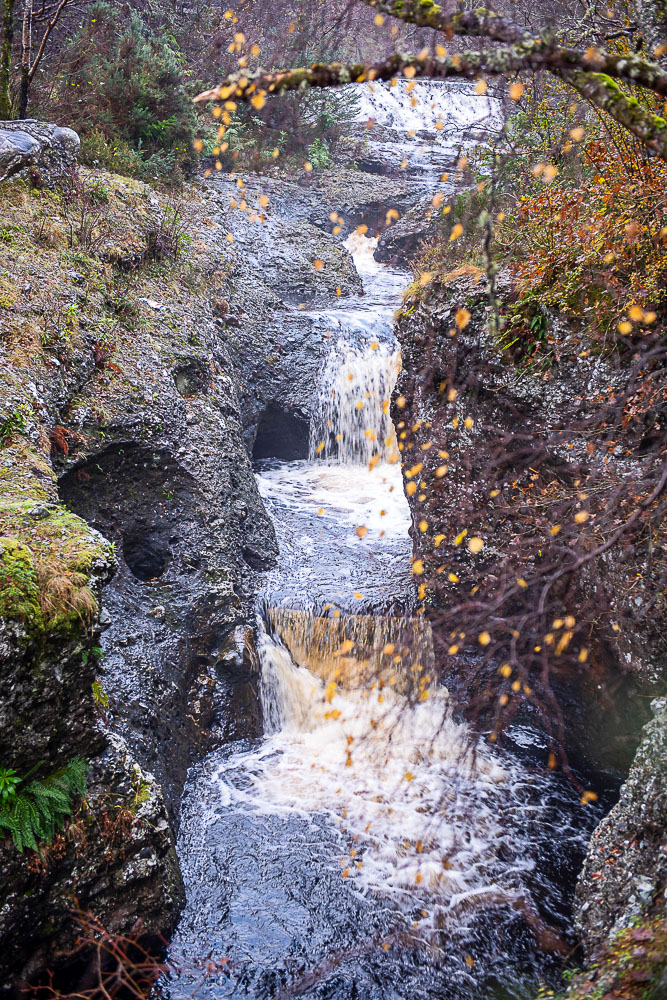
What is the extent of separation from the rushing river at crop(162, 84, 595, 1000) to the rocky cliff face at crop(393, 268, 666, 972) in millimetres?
601

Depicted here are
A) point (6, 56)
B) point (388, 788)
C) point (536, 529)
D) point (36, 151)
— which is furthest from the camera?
point (6, 56)

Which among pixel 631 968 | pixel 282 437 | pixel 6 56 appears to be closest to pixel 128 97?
pixel 6 56

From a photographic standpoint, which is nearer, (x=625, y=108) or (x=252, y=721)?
(x=625, y=108)

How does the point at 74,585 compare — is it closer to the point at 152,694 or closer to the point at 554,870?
the point at 152,694

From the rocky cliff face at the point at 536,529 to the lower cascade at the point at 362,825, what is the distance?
63 centimetres

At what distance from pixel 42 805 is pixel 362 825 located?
122 inches

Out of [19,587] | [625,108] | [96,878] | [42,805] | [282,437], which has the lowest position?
[96,878]

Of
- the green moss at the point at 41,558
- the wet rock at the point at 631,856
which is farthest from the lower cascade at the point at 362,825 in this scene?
the green moss at the point at 41,558

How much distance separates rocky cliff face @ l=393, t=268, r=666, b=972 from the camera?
422cm

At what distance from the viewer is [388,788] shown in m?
6.17


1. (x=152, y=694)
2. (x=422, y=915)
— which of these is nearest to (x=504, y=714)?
(x=422, y=915)

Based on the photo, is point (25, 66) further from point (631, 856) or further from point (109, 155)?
point (631, 856)

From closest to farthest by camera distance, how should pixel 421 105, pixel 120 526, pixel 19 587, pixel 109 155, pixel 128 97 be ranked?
1. pixel 19 587
2. pixel 120 526
3. pixel 109 155
4. pixel 128 97
5. pixel 421 105

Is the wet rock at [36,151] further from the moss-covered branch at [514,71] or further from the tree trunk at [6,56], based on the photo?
the moss-covered branch at [514,71]
